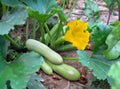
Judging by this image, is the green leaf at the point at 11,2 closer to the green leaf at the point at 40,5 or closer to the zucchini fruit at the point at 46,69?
the green leaf at the point at 40,5

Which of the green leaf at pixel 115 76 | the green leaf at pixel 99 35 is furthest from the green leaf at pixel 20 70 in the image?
the green leaf at pixel 115 76

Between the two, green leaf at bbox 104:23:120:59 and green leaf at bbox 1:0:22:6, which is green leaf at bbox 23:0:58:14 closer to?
green leaf at bbox 1:0:22:6

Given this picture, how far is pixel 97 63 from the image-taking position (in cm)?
123

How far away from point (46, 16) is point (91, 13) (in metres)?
0.64

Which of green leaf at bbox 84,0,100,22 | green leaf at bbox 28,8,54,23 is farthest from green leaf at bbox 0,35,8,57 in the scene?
green leaf at bbox 84,0,100,22

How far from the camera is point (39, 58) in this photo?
3.73 feet

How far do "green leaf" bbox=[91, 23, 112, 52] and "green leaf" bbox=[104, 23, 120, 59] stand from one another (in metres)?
0.03

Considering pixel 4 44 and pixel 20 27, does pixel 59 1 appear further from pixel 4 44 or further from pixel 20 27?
pixel 4 44

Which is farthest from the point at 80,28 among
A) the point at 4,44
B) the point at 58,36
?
the point at 4,44

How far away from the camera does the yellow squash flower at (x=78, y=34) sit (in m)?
1.36

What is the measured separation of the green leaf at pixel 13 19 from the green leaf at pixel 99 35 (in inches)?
13.7

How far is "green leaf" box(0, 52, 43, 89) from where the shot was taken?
1041 mm

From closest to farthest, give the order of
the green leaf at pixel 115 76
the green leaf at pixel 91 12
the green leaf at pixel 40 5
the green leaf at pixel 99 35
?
1. the green leaf at pixel 115 76
2. the green leaf at pixel 99 35
3. the green leaf at pixel 40 5
4. the green leaf at pixel 91 12

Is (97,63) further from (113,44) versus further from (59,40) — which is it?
(59,40)
